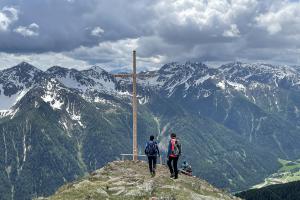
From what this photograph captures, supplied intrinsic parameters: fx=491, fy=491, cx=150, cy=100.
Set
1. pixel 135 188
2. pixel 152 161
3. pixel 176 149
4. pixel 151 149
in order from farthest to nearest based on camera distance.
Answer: pixel 152 161
pixel 151 149
pixel 176 149
pixel 135 188

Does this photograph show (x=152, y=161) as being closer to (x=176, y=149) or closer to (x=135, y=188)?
(x=176, y=149)

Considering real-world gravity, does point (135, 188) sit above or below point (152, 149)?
below

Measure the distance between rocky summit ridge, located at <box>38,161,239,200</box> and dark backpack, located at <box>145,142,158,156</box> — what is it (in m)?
2.74

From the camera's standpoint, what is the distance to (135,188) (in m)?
50.2

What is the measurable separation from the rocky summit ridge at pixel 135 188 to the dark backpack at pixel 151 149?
108 inches

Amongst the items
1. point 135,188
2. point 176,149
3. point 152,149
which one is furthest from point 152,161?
point 135,188

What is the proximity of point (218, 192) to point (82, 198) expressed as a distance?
20.4 meters

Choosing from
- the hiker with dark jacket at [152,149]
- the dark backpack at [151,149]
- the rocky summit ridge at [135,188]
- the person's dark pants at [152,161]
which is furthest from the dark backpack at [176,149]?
the person's dark pants at [152,161]

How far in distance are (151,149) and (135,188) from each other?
5541 mm

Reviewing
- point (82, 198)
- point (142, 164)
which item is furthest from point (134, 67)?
point (82, 198)

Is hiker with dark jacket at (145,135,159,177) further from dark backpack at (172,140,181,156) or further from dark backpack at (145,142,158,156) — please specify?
dark backpack at (172,140,181,156)

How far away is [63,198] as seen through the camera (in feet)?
152

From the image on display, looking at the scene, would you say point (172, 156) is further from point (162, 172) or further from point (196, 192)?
point (162, 172)

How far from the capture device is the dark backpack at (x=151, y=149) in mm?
53844
